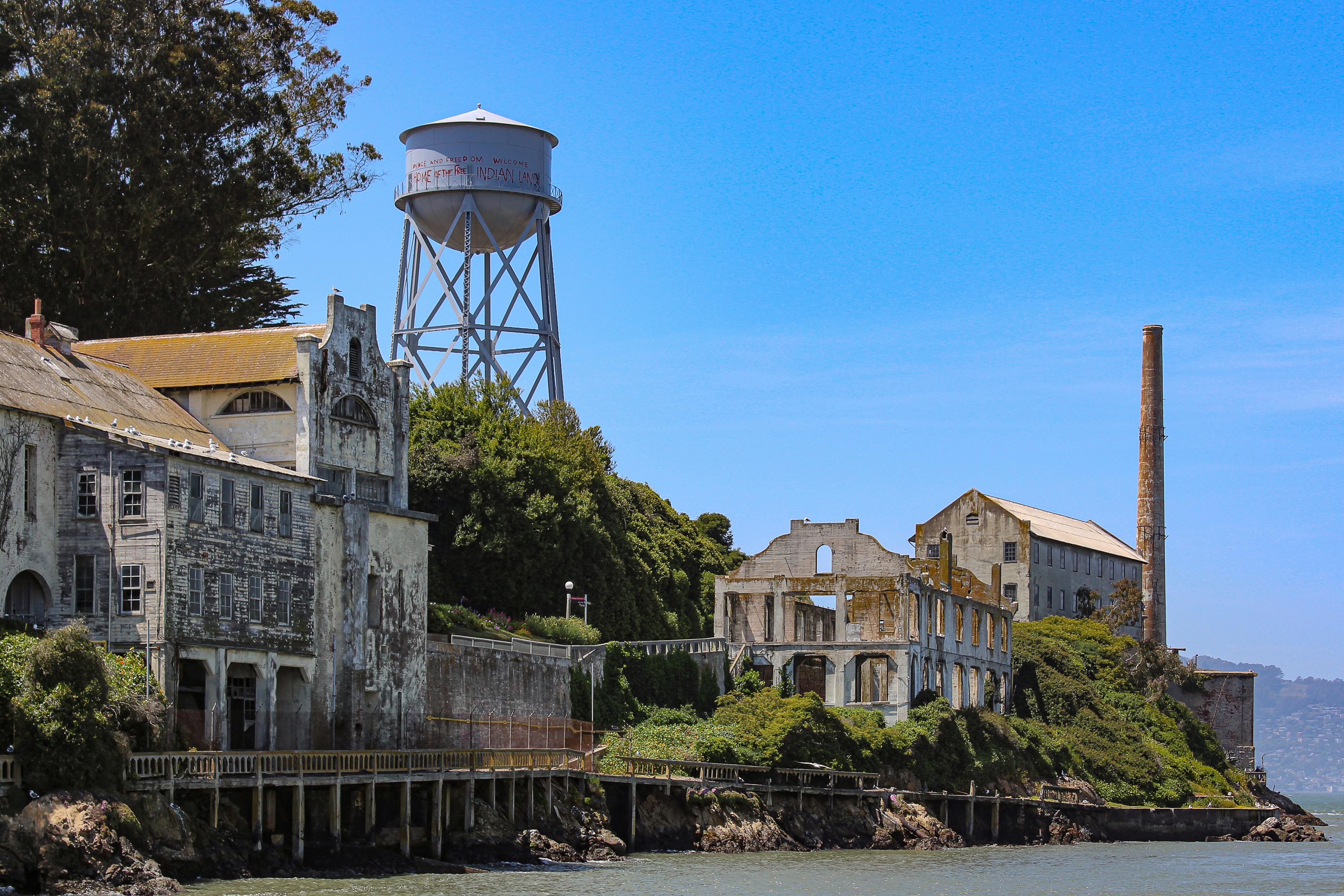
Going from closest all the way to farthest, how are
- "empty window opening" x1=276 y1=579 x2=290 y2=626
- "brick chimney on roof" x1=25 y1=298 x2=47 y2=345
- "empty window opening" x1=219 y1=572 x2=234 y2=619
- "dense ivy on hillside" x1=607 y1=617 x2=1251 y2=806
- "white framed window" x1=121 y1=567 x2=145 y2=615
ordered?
"white framed window" x1=121 y1=567 x2=145 y2=615 < "empty window opening" x1=219 y1=572 x2=234 y2=619 < "empty window opening" x1=276 y1=579 x2=290 y2=626 < "brick chimney on roof" x1=25 y1=298 x2=47 y2=345 < "dense ivy on hillside" x1=607 y1=617 x2=1251 y2=806

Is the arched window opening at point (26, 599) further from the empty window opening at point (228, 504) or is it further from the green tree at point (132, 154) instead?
the green tree at point (132, 154)

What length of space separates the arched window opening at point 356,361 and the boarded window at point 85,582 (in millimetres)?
10463

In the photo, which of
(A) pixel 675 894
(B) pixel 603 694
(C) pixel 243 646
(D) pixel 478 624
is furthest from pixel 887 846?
(C) pixel 243 646

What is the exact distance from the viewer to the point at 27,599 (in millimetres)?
42969

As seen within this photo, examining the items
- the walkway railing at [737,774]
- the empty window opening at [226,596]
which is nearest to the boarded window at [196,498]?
the empty window opening at [226,596]

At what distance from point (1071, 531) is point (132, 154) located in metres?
71.2

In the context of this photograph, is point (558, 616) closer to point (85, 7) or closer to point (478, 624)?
point (478, 624)

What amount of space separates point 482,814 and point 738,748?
1320cm

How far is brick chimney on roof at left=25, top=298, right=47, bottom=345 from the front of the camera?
158ft

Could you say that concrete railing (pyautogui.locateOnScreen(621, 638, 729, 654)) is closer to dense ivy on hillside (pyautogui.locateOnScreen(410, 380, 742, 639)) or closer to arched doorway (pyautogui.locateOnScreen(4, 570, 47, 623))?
dense ivy on hillside (pyautogui.locateOnScreen(410, 380, 742, 639))

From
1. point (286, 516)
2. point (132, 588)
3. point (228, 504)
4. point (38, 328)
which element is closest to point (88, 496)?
point (132, 588)

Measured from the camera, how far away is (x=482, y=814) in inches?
1900

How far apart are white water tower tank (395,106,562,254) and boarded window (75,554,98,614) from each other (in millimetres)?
34482

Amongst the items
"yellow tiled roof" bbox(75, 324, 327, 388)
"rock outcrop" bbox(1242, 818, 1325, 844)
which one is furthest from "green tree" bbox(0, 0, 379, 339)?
"rock outcrop" bbox(1242, 818, 1325, 844)
